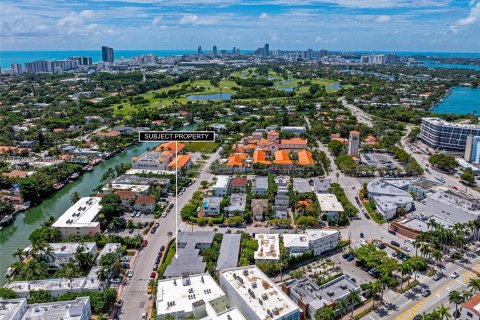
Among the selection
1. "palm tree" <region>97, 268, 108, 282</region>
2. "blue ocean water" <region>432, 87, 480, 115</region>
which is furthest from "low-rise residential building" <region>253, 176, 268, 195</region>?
"blue ocean water" <region>432, 87, 480, 115</region>

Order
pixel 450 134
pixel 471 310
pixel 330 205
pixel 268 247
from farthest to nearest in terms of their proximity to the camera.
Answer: pixel 450 134, pixel 330 205, pixel 268 247, pixel 471 310

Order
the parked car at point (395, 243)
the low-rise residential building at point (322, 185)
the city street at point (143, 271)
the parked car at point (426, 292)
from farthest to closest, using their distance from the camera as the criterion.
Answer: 1. the low-rise residential building at point (322, 185)
2. the parked car at point (395, 243)
3. the parked car at point (426, 292)
4. the city street at point (143, 271)

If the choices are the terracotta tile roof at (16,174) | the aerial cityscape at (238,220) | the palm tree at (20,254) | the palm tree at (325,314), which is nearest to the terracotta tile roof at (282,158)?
the aerial cityscape at (238,220)

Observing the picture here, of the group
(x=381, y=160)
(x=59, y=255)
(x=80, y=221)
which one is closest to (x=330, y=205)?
(x=381, y=160)

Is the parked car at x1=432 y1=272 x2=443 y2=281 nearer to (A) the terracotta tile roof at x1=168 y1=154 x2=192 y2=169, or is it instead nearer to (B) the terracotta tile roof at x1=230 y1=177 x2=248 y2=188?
(B) the terracotta tile roof at x1=230 y1=177 x2=248 y2=188

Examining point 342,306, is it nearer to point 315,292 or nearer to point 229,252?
point 315,292

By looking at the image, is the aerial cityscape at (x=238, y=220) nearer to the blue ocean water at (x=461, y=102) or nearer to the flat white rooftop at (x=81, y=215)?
the flat white rooftop at (x=81, y=215)

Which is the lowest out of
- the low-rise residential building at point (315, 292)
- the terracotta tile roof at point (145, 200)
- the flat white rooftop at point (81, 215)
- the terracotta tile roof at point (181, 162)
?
the low-rise residential building at point (315, 292)
